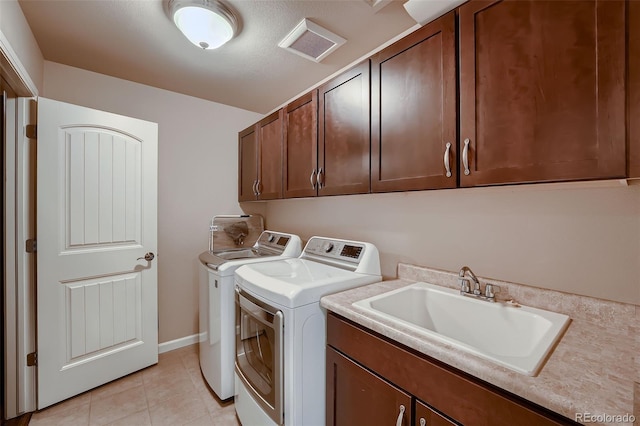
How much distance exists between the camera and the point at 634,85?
2.46 ft

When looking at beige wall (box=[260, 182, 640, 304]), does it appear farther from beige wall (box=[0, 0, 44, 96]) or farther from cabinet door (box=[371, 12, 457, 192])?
beige wall (box=[0, 0, 44, 96])

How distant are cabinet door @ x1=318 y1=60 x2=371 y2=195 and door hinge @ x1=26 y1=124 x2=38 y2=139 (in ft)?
6.18

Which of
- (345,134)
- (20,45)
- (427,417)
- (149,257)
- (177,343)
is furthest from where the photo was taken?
(177,343)

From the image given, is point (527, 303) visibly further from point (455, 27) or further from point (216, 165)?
point (216, 165)

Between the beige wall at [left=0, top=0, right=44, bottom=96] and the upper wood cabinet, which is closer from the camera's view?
the beige wall at [left=0, top=0, right=44, bottom=96]

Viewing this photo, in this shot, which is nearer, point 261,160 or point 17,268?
point 17,268

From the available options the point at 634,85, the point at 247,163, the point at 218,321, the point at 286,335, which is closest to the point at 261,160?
the point at 247,163

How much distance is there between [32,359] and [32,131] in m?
1.51

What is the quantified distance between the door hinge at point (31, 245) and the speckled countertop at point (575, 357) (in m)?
1.97

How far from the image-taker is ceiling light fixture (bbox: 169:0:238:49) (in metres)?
1.44

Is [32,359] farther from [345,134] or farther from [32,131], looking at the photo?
[345,134]

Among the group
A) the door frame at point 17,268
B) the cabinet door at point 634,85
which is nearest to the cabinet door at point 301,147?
the cabinet door at point 634,85

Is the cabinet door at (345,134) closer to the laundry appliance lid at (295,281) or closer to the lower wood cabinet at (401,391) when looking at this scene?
the laundry appliance lid at (295,281)

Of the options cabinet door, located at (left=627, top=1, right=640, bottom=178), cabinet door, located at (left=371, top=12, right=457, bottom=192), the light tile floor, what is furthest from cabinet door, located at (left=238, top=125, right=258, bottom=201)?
cabinet door, located at (left=627, top=1, right=640, bottom=178)
